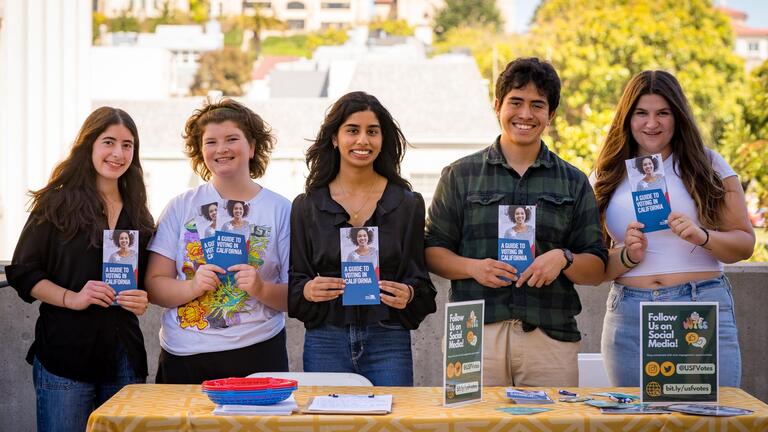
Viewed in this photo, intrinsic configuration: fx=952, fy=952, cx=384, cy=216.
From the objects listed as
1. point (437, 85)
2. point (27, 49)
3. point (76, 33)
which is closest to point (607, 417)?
point (27, 49)

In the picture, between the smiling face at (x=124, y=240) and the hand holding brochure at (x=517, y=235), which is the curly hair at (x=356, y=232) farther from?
the smiling face at (x=124, y=240)

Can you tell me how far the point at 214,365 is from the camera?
3170 mm

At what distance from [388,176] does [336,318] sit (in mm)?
550

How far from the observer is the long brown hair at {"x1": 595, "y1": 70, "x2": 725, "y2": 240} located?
332cm

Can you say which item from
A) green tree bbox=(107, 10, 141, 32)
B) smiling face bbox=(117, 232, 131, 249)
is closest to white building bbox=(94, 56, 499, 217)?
green tree bbox=(107, 10, 141, 32)

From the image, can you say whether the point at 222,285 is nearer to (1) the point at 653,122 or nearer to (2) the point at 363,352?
(2) the point at 363,352

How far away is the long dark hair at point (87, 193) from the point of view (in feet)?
10.5

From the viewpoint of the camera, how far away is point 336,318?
3.15 metres

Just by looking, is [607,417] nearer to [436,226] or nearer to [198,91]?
[436,226]

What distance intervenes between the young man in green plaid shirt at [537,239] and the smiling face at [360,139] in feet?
0.95

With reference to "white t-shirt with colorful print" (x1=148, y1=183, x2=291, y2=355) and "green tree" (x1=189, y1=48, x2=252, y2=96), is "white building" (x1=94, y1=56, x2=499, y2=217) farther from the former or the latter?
"white t-shirt with colorful print" (x1=148, y1=183, x2=291, y2=355)

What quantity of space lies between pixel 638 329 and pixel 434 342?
1407 mm

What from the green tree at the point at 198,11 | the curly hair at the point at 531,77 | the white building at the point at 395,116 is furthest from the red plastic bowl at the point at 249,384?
the green tree at the point at 198,11

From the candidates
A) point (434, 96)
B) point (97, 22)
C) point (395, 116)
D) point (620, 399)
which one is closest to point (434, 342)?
point (620, 399)
